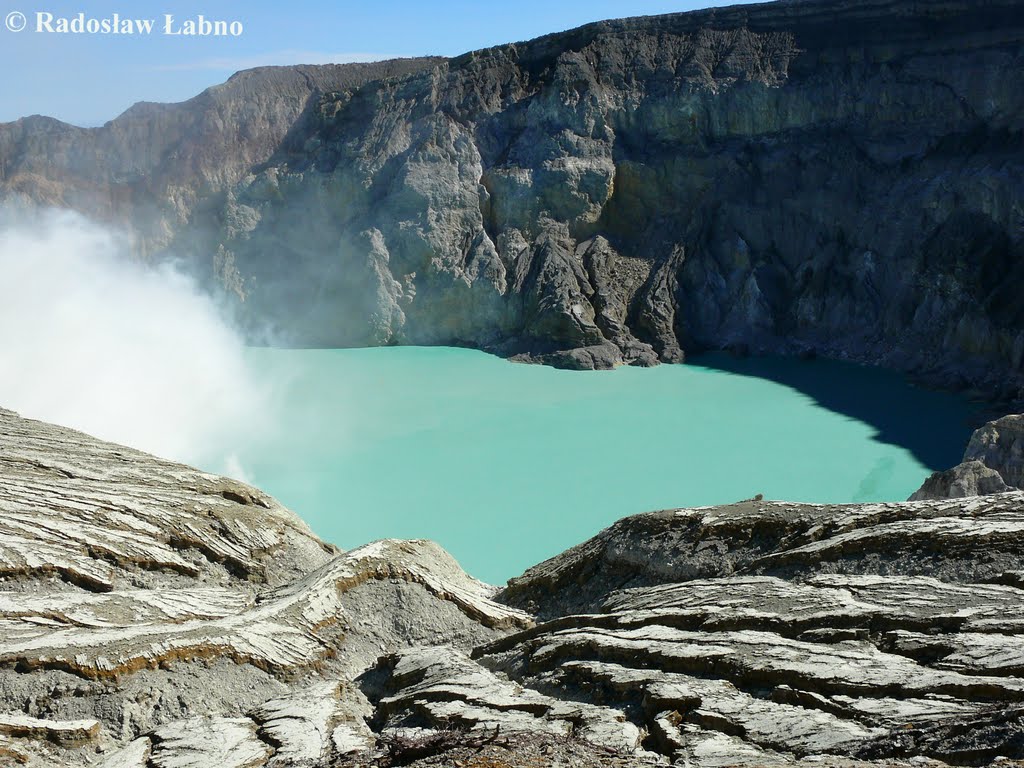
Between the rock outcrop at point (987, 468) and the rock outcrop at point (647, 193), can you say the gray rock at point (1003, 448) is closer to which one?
the rock outcrop at point (987, 468)

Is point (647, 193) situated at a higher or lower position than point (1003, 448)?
higher

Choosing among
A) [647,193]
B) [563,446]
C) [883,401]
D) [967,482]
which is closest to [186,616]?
[967,482]

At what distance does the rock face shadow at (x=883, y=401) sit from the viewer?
76.8 ft

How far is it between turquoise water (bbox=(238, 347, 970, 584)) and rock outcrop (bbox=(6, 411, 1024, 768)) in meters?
9.28

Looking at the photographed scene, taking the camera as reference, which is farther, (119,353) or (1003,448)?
(119,353)

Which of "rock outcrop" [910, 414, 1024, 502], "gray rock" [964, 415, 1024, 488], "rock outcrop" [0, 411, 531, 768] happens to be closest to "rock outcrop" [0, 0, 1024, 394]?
"gray rock" [964, 415, 1024, 488]

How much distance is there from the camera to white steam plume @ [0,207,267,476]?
24.2 metres

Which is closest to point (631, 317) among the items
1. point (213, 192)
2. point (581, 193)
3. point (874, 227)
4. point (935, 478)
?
point (581, 193)

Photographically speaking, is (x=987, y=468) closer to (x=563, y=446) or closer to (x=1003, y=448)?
(x=1003, y=448)

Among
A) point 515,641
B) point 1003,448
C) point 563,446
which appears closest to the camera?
point 515,641

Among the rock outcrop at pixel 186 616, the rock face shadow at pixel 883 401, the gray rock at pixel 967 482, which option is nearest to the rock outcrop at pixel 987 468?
the gray rock at pixel 967 482

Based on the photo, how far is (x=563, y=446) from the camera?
79.3 ft

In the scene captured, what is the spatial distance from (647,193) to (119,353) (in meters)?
19.3

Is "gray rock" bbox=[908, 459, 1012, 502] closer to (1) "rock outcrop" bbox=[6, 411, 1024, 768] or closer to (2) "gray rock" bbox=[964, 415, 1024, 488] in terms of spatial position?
(2) "gray rock" bbox=[964, 415, 1024, 488]
